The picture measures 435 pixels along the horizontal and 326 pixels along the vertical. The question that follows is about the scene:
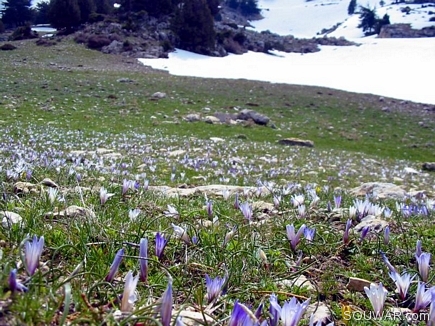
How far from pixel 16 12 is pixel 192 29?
47087 mm

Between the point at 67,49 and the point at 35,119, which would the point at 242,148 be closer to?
the point at 35,119

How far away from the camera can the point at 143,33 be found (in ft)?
203

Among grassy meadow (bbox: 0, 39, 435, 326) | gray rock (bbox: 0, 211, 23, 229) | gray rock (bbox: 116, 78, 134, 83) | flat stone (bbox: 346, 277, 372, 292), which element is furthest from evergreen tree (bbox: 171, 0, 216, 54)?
flat stone (bbox: 346, 277, 372, 292)

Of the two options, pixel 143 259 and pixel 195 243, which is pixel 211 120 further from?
pixel 143 259

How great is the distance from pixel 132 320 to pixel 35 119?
61.4 ft

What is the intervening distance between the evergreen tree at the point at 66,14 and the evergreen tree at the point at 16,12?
28.6 m

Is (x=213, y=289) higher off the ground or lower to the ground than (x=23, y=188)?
higher

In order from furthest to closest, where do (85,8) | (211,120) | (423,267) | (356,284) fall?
(85,8), (211,120), (356,284), (423,267)

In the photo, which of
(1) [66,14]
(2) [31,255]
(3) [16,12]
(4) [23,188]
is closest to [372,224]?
(2) [31,255]

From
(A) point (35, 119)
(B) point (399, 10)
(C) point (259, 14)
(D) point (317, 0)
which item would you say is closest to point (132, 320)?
(A) point (35, 119)

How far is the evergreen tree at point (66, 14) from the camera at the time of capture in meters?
64.2

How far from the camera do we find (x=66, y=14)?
2539 inches

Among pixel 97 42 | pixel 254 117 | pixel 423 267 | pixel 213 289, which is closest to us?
pixel 213 289

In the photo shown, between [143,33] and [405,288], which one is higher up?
[143,33]
